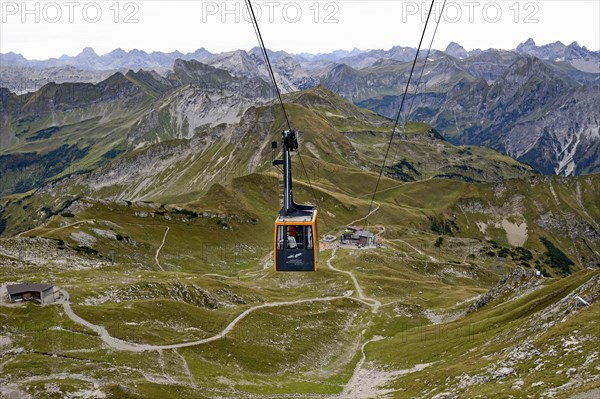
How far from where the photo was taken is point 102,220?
15762 centimetres

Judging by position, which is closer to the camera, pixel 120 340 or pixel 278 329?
pixel 120 340

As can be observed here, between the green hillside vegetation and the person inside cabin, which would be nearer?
the green hillside vegetation

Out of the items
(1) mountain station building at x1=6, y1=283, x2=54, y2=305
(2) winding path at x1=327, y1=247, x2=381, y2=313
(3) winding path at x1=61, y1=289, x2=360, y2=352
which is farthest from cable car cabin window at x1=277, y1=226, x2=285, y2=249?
(2) winding path at x1=327, y1=247, x2=381, y2=313

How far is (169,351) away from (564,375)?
51.8 meters

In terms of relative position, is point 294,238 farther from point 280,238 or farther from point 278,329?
point 278,329

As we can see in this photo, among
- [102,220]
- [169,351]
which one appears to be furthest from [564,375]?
[102,220]

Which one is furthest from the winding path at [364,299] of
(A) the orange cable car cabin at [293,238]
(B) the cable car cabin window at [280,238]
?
(B) the cable car cabin window at [280,238]

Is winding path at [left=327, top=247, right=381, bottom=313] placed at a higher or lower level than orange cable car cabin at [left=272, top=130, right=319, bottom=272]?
lower

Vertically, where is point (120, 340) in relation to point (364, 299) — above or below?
above

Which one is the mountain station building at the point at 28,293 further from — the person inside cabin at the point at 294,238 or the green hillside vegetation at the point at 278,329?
the person inside cabin at the point at 294,238

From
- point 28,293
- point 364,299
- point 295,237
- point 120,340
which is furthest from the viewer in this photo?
point 364,299

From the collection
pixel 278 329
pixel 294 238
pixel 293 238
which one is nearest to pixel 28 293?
pixel 278 329

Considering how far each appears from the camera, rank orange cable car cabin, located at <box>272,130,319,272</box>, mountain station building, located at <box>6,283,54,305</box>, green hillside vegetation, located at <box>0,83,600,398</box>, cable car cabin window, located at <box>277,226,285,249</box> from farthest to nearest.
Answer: mountain station building, located at <box>6,283,54,305</box>
cable car cabin window, located at <box>277,226,285,249</box>
orange cable car cabin, located at <box>272,130,319,272</box>
green hillside vegetation, located at <box>0,83,600,398</box>

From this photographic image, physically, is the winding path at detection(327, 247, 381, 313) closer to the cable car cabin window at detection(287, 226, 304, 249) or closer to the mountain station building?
the cable car cabin window at detection(287, 226, 304, 249)
